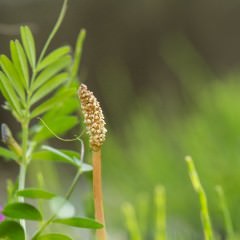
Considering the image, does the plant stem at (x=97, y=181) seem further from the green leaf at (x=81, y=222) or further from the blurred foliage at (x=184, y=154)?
the blurred foliage at (x=184, y=154)

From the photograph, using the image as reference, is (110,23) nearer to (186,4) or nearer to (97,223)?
(186,4)

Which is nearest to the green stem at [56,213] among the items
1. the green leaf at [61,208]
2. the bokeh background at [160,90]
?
the green leaf at [61,208]

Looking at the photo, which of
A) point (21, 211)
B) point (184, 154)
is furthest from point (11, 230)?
point (184, 154)

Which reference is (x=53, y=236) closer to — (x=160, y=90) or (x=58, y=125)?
(x=58, y=125)

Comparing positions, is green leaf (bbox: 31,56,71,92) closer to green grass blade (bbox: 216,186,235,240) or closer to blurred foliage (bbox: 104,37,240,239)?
green grass blade (bbox: 216,186,235,240)

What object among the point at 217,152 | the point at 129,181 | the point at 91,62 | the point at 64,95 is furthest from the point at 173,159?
the point at 91,62

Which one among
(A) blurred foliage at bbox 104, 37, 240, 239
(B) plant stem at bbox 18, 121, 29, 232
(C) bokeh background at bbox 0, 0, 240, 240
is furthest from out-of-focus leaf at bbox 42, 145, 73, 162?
(A) blurred foliage at bbox 104, 37, 240, 239
